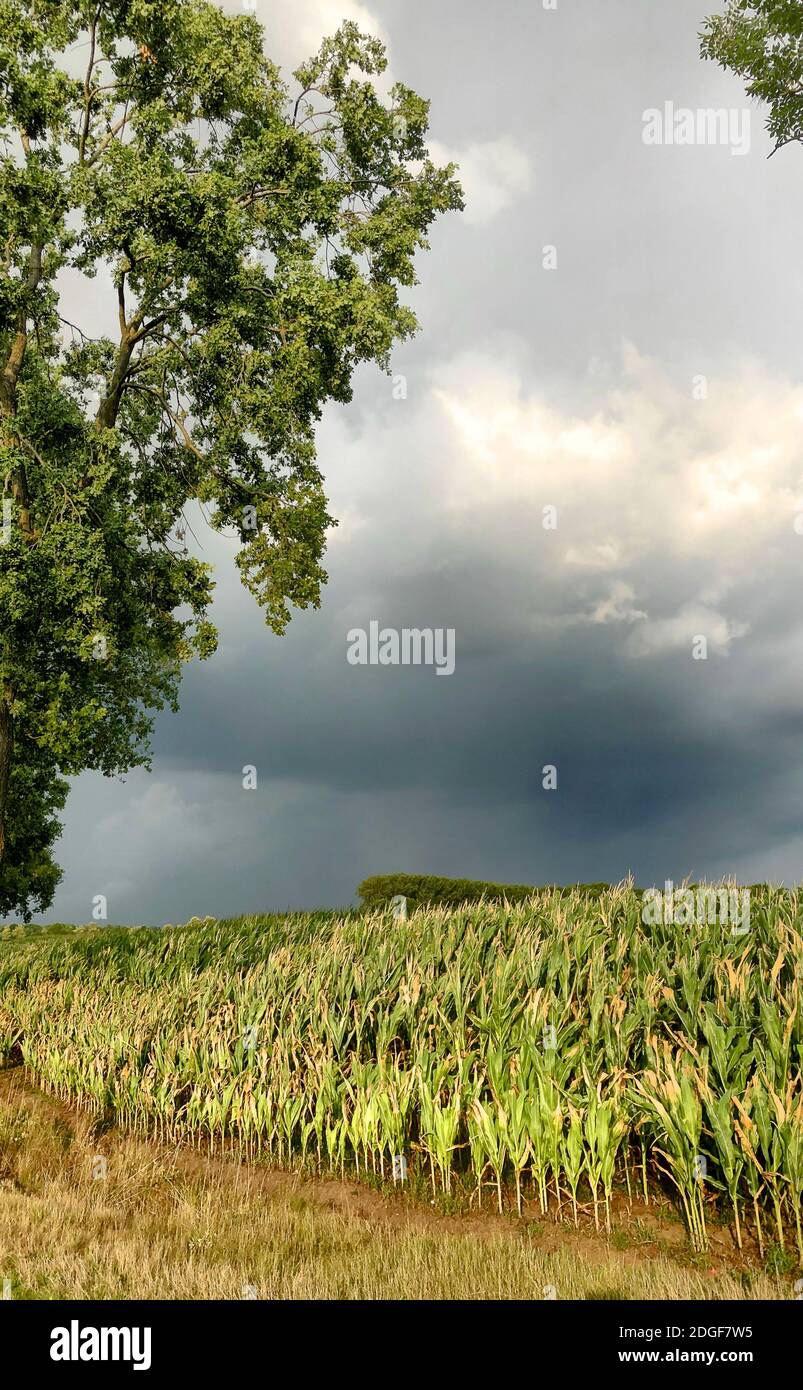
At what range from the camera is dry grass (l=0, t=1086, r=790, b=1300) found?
4809 mm

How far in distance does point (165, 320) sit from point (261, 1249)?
16.3 meters

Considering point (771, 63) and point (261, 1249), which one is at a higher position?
point (771, 63)

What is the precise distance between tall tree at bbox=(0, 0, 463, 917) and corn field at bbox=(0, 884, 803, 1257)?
637cm

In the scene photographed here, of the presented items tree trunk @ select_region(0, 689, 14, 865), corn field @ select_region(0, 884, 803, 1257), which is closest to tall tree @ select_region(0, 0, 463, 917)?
tree trunk @ select_region(0, 689, 14, 865)

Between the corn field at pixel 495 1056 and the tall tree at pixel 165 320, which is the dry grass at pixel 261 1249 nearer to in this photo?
the corn field at pixel 495 1056

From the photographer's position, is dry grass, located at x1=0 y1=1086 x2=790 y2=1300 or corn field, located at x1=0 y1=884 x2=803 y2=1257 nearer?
dry grass, located at x1=0 y1=1086 x2=790 y2=1300

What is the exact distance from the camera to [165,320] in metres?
17.1

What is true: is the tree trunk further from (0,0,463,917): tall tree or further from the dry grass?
the dry grass

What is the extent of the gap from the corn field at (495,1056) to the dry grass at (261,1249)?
0.50 metres

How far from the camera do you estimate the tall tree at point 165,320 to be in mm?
14664
